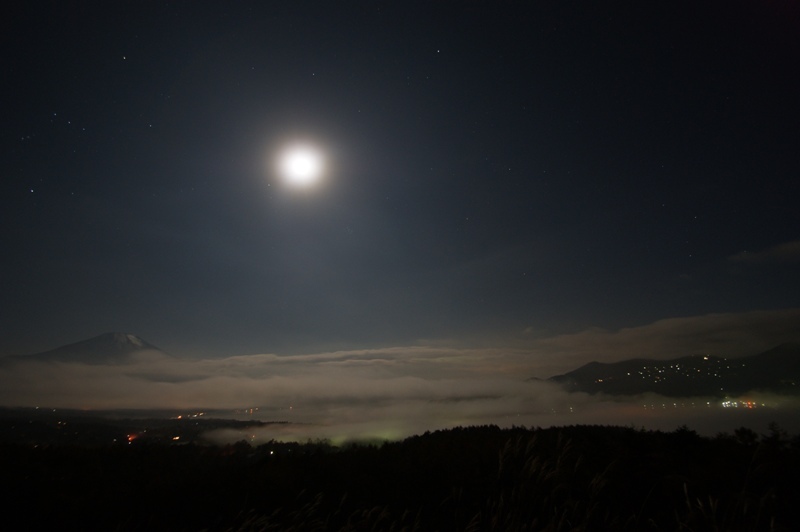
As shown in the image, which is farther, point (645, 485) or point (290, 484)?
point (290, 484)

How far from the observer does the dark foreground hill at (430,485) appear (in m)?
7.47

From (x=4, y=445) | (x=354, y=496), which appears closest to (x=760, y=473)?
(x=354, y=496)

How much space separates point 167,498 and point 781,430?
719 inches

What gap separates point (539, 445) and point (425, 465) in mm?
4459

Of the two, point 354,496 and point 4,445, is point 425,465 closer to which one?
point 354,496

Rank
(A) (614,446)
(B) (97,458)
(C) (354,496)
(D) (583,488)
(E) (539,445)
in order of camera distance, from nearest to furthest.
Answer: (D) (583,488) < (C) (354,496) < (A) (614,446) < (E) (539,445) < (B) (97,458)

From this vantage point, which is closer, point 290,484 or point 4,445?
point 290,484

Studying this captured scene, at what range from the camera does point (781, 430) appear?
1169cm

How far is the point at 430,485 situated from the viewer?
10.1 metres

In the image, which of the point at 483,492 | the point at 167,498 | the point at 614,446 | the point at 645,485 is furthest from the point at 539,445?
the point at 167,498

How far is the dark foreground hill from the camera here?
7469 mm

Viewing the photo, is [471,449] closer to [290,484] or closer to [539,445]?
[539,445]

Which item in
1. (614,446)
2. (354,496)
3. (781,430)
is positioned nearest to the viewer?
(354,496)

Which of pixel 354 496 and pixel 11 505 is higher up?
pixel 11 505
